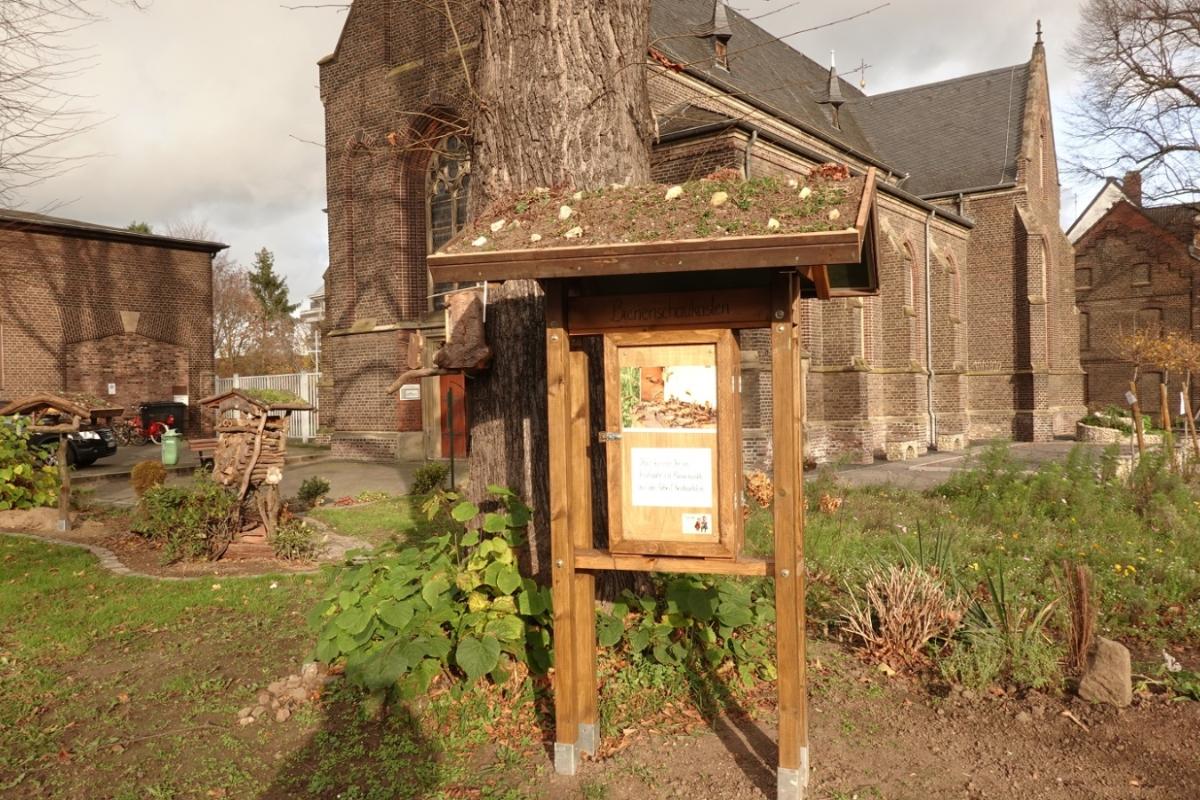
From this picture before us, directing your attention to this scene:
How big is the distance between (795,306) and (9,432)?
10513mm

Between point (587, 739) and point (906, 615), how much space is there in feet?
6.33

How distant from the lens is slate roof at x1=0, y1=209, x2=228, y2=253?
77.7ft

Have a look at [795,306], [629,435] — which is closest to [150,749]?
[629,435]

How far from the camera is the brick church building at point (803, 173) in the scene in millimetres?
17016

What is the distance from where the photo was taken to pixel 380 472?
53.3 feet

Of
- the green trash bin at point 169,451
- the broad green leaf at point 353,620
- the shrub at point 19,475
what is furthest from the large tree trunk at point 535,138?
the green trash bin at point 169,451

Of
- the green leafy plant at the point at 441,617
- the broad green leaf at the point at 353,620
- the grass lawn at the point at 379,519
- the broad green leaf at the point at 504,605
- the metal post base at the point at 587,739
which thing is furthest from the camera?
the grass lawn at the point at 379,519

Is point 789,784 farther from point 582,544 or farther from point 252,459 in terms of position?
point 252,459

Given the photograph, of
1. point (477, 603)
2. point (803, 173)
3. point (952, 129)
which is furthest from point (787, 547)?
point (952, 129)

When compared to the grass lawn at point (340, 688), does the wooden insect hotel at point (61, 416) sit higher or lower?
higher

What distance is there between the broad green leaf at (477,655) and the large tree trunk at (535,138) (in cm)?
94

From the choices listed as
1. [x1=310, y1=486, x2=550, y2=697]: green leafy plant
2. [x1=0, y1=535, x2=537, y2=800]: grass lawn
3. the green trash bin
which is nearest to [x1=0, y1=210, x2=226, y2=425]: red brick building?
the green trash bin

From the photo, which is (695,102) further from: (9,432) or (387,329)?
(9,432)

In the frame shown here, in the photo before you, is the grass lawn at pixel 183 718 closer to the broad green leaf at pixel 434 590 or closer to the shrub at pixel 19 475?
the broad green leaf at pixel 434 590
